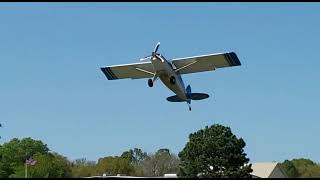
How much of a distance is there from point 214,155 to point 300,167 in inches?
3273

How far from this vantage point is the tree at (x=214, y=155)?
75.0 metres

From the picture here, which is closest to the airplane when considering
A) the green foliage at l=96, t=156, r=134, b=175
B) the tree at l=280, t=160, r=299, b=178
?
the green foliage at l=96, t=156, r=134, b=175

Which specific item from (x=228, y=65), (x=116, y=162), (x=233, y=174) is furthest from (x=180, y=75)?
(x=116, y=162)

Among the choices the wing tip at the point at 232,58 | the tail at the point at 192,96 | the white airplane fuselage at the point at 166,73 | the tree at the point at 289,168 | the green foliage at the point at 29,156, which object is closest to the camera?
the white airplane fuselage at the point at 166,73

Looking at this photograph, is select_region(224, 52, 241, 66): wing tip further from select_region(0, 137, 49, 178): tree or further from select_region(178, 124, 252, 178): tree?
select_region(0, 137, 49, 178): tree

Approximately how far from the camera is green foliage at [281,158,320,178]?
139m

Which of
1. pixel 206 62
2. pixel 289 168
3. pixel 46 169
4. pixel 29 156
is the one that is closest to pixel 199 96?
pixel 206 62

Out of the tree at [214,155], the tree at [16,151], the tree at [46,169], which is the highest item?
the tree at [16,151]

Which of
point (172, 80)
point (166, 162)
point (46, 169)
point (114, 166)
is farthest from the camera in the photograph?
point (166, 162)

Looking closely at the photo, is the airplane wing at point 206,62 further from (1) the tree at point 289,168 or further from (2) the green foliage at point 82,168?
(1) the tree at point 289,168

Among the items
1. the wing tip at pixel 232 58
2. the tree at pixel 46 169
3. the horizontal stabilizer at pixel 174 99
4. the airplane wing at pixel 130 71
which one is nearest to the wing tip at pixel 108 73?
the airplane wing at pixel 130 71

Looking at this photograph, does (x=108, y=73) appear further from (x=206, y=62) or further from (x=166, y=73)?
(x=166, y=73)

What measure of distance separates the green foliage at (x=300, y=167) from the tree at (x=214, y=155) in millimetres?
61222

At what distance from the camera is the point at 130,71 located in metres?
56.6
